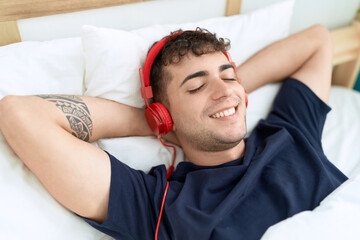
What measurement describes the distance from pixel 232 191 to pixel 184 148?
290 millimetres

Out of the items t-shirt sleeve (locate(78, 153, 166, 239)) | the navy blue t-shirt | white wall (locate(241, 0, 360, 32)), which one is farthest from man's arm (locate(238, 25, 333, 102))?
t-shirt sleeve (locate(78, 153, 166, 239))

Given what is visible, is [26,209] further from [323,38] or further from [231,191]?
[323,38]

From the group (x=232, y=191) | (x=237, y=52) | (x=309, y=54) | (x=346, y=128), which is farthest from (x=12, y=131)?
(x=346, y=128)

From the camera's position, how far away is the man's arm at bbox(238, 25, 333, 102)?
54.1 inches

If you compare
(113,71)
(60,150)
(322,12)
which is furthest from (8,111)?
(322,12)

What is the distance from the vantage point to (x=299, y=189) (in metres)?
1.05

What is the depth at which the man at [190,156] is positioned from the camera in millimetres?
869

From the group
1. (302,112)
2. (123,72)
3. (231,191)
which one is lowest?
(231,191)

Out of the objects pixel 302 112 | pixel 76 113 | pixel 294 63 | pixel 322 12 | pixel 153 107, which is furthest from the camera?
pixel 322 12

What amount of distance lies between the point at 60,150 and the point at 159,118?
1.18ft

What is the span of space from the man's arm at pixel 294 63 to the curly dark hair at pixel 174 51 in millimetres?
300

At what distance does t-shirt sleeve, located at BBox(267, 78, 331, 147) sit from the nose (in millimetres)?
362

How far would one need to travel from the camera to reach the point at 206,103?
1.05 m

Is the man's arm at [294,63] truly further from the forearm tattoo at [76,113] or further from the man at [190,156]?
the forearm tattoo at [76,113]
